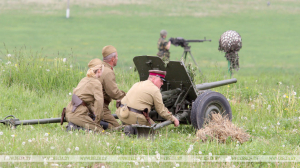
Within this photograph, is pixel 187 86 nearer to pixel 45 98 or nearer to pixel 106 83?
pixel 106 83

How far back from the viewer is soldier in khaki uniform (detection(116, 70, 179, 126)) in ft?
26.2

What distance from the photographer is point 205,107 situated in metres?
8.31

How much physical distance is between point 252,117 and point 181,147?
3.61m

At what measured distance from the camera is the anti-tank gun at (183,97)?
326 inches

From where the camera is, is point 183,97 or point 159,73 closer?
point 159,73

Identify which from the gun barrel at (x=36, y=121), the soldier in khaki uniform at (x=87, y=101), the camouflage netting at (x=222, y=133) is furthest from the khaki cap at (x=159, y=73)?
the gun barrel at (x=36, y=121)

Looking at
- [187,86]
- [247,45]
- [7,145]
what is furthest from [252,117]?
[247,45]

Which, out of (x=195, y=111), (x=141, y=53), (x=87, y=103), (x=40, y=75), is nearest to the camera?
(x=195, y=111)

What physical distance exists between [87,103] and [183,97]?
6.32 ft

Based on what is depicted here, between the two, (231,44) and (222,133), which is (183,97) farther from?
(231,44)

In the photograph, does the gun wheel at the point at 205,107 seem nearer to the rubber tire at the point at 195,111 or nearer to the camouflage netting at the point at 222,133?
the rubber tire at the point at 195,111

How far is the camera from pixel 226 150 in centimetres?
706

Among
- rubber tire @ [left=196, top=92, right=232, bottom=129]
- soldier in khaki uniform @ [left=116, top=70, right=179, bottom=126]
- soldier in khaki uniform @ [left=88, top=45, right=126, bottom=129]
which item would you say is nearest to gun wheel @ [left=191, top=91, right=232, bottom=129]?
rubber tire @ [left=196, top=92, right=232, bottom=129]

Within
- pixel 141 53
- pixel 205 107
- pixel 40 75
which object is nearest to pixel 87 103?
pixel 205 107
